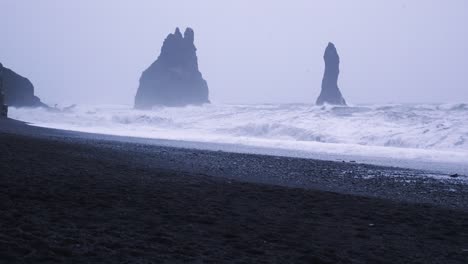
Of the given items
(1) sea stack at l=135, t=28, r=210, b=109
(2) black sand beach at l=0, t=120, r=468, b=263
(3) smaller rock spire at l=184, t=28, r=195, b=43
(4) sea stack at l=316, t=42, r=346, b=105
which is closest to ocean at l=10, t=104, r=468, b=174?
(2) black sand beach at l=0, t=120, r=468, b=263

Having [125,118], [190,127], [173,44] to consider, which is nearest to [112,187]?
[190,127]

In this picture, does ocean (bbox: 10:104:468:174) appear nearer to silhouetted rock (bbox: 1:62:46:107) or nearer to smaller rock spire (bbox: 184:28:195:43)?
silhouetted rock (bbox: 1:62:46:107)

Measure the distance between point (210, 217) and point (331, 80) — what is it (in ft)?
213

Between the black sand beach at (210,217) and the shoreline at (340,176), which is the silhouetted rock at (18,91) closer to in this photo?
the shoreline at (340,176)

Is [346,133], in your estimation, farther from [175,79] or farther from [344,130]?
[175,79]

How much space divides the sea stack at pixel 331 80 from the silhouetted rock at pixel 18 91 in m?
47.6

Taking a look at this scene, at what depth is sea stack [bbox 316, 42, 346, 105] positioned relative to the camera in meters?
69.2

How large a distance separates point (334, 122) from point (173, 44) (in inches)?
2425

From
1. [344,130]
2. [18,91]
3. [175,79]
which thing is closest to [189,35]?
[175,79]

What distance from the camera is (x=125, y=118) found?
2140 inches

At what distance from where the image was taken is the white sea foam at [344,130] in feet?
84.7

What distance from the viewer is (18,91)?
77312 mm

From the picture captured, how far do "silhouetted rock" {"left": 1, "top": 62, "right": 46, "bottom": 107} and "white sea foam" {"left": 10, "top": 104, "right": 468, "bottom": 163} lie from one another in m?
30.9

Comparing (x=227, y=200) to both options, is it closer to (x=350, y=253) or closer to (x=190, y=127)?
(x=350, y=253)
